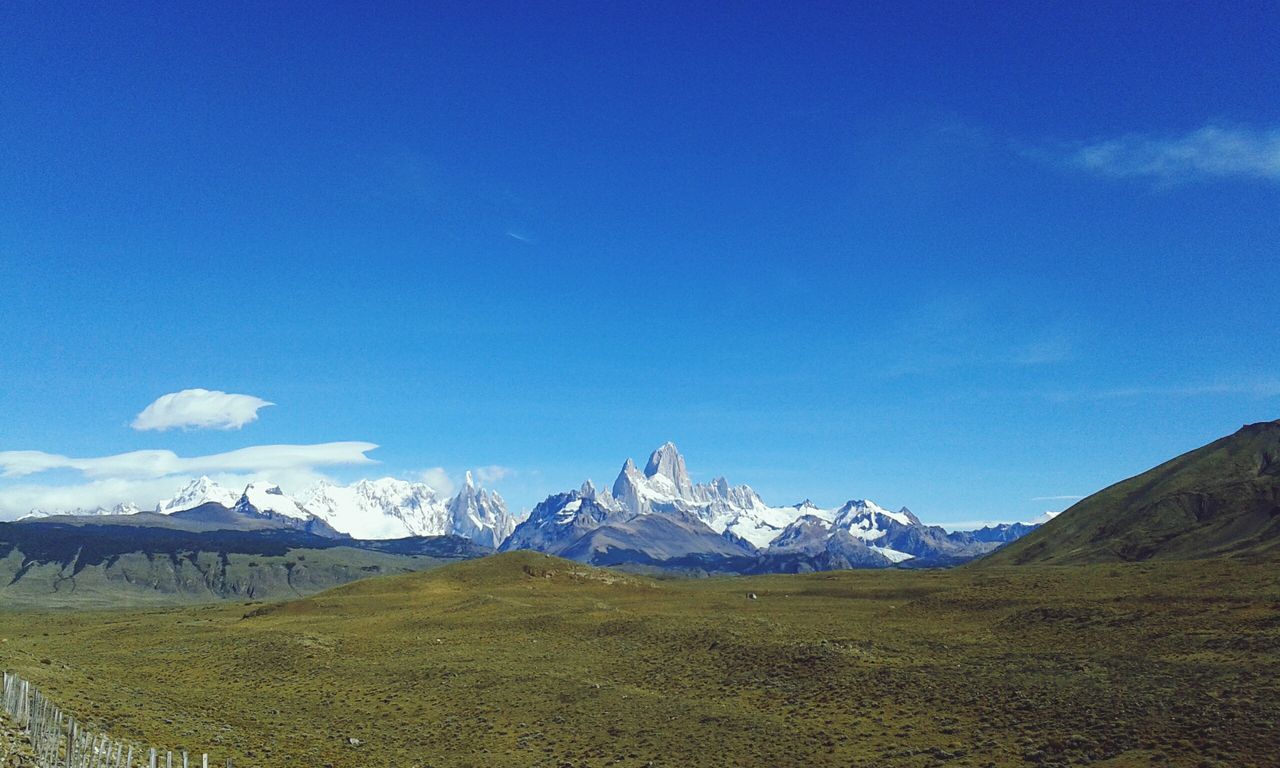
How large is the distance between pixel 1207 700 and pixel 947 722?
12653 mm

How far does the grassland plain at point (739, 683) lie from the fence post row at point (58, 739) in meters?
3.57

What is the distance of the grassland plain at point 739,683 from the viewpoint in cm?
3988

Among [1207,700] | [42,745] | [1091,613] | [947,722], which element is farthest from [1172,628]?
[42,745]

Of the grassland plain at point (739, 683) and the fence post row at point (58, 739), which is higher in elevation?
the fence post row at point (58, 739)

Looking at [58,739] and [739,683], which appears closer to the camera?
[58,739]

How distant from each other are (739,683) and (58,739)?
128 feet

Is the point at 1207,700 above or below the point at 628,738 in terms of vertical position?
above

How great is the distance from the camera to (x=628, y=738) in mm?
45375

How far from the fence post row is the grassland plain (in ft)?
11.7

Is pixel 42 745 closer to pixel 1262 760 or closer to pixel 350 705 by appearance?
pixel 350 705

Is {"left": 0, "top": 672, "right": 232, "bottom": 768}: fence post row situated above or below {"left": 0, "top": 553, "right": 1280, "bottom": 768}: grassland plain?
above

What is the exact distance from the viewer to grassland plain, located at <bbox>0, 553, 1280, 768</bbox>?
39.9 m

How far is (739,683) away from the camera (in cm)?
5584

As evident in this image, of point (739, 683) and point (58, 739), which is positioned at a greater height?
point (58, 739)
